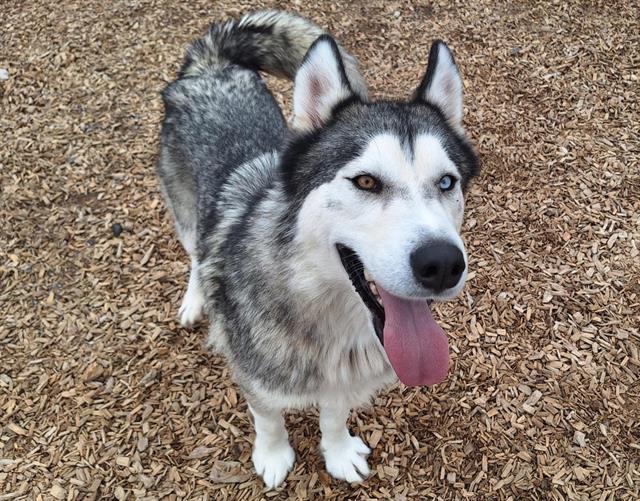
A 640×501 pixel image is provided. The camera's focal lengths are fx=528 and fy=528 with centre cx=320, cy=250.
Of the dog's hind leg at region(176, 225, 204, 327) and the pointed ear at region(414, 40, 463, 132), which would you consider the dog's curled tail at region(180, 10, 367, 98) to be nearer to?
the dog's hind leg at region(176, 225, 204, 327)

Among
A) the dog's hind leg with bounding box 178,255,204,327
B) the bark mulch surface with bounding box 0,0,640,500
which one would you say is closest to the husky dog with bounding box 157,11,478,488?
the bark mulch surface with bounding box 0,0,640,500

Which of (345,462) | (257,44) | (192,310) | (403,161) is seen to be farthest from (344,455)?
(257,44)

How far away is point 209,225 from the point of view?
10.9 ft

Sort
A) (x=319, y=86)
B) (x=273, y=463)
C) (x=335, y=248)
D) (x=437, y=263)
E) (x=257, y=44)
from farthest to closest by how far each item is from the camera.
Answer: (x=257, y=44), (x=273, y=463), (x=319, y=86), (x=335, y=248), (x=437, y=263)

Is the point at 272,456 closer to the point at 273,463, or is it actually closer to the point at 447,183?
the point at 273,463

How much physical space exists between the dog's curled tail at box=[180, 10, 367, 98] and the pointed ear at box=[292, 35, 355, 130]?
1.49 metres

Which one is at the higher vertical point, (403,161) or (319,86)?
(319,86)

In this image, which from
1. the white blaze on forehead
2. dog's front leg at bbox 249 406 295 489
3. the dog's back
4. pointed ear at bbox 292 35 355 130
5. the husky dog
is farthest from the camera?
the dog's back

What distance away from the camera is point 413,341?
2.30m

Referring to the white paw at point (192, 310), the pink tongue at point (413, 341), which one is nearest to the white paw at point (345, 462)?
the pink tongue at point (413, 341)

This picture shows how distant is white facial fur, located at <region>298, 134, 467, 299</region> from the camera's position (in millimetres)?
1982

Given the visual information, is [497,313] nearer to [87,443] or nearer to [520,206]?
[520,206]

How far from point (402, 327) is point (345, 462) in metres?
1.56

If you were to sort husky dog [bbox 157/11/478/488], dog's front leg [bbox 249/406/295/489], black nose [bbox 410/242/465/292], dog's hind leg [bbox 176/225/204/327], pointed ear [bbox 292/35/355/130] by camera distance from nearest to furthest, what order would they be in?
black nose [bbox 410/242/465/292]
husky dog [bbox 157/11/478/488]
pointed ear [bbox 292/35/355/130]
dog's front leg [bbox 249/406/295/489]
dog's hind leg [bbox 176/225/204/327]
